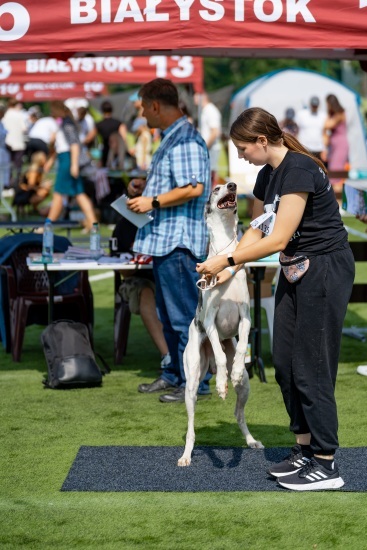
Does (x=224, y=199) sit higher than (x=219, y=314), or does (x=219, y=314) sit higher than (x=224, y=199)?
(x=224, y=199)

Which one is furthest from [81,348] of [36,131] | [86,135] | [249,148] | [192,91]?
[36,131]

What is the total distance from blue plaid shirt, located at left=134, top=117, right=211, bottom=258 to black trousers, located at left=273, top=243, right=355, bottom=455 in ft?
6.20

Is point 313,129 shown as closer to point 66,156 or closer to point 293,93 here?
point 293,93

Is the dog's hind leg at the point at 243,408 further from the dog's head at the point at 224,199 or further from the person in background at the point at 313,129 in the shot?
the person in background at the point at 313,129

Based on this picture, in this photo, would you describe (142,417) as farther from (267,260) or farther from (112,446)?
(267,260)

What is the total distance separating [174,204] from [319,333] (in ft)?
7.06

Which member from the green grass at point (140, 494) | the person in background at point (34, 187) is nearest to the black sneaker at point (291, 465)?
the green grass at point (140, 494)

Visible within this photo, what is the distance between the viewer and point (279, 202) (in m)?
4.97

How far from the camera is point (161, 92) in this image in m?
7.03

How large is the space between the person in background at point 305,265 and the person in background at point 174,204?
1.76 m

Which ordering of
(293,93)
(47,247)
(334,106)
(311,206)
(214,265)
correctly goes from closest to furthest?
(311,206), (214,265), (47,247), (334,106), (293,93)

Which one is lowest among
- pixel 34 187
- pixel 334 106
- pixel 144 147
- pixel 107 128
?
pixel 34 187

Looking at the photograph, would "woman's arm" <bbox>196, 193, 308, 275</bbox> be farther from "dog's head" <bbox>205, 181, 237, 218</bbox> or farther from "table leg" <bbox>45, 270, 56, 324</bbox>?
"table leg" <bbox>45, 270, 56, 324</bbox>

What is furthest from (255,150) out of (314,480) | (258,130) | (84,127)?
(84,127)
